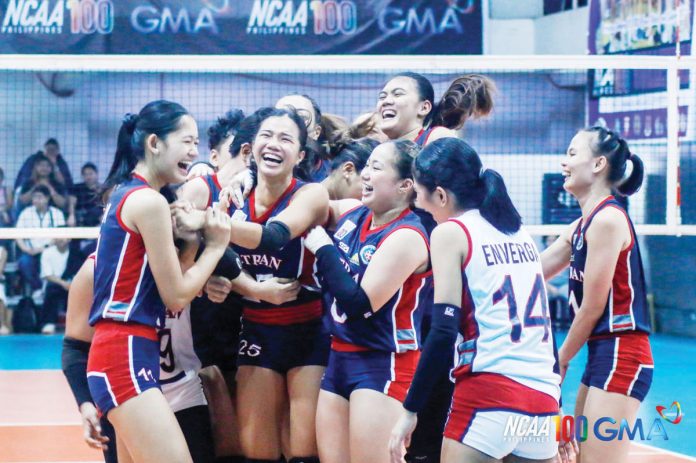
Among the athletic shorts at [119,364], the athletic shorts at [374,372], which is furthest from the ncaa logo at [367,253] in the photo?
the athletic shorts at [119,364]

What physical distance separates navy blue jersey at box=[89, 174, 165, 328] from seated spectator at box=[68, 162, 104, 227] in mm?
9184

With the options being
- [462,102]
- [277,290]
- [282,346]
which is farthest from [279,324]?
[462,102]

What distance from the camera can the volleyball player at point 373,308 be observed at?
4.66 meters

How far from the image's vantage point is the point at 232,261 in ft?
15.4

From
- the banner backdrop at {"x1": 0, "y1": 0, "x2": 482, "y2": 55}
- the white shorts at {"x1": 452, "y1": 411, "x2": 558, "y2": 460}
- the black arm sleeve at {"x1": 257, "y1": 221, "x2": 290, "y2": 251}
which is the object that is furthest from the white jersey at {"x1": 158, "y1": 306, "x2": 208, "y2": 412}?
the banner backdrop at {"x1": 0, "y1": 0, "x2": 482, "y2": 55}

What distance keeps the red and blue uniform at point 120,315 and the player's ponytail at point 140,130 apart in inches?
7.7

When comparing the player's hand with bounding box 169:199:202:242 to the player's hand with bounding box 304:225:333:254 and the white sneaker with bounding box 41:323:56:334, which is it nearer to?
the player's hand with bounding box 304:225:333:254

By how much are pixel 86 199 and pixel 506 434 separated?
34.6ft

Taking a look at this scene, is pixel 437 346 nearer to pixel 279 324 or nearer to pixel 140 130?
pixel 279 324

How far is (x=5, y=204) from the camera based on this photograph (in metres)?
13.6

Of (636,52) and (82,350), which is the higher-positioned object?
(636,52)

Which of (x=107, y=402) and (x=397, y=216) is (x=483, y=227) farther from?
(x=107, y=402)

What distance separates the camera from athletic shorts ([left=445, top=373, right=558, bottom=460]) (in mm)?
3873

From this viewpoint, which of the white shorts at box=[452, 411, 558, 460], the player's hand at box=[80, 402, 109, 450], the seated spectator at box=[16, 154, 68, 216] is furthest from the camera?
the seated spectator at box=[16, 154, 68, 216]
